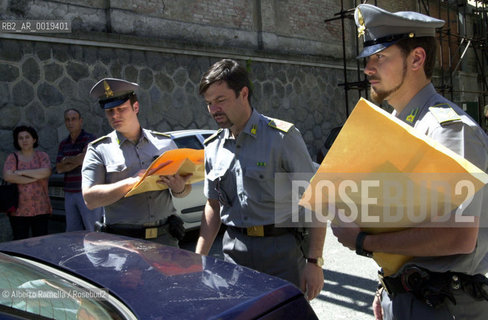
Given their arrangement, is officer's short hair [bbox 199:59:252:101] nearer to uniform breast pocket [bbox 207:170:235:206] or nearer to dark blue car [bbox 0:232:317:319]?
uniform breast pocket [bbox 207:170:235:206]

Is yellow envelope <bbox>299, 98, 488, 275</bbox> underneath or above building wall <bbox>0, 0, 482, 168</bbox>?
underneath

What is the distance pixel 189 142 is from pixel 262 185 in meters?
4.26

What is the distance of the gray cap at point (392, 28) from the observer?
171cm

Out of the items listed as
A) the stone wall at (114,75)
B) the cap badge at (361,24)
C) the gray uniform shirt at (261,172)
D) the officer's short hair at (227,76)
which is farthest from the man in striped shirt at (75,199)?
the cap badge at (361,24)

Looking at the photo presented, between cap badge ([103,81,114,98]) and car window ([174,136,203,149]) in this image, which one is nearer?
cap badge ([103,81,114,98])

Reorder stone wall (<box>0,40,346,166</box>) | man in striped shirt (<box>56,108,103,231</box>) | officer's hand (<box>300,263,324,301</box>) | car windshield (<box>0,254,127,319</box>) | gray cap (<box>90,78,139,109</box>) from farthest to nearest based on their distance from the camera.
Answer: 1. stone wall (<box>0,40,346,166</box>)
2. man in striped shirt (<box>56,108,103,231</box>)
3. gray cap (<box>90,78,139,109</box>)
4. officer's hand (<box>300,263,324,301</box>)
5. car windshield (<box>0,254,127,319</box>)

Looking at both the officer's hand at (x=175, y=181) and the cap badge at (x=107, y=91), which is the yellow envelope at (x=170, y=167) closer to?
the officer's hand at (x=175, y=181)

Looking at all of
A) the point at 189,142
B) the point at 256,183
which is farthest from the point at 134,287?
the point at 189,142

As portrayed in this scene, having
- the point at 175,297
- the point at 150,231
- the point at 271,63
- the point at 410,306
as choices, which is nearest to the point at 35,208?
the point at 150,231

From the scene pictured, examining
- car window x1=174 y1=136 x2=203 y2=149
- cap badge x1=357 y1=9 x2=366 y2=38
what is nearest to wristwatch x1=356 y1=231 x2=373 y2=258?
cap badge x1=357 y1=9 x2=366 y2=38

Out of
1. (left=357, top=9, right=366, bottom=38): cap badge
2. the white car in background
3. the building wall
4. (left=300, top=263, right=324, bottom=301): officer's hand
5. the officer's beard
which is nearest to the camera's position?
the officer's beard

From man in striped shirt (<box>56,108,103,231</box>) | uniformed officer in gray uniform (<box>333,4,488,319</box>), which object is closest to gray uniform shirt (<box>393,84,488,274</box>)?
uniformed officer in gray uniform (<box>333,4,488,319</box>)

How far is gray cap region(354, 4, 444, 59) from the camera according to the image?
1705 mm

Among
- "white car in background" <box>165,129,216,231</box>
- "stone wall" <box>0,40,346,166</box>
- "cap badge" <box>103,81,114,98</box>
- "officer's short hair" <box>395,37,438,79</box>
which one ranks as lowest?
"white car in background" <box>165,129,216,231</box>
